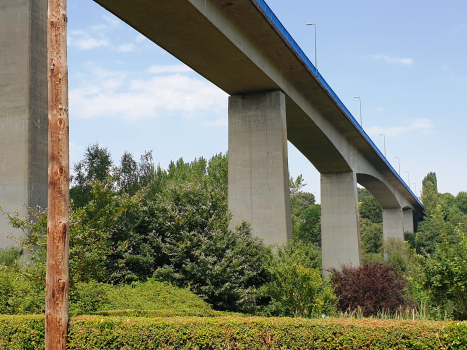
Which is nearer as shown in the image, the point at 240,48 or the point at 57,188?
the point at 57,188

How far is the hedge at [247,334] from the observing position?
7.06m

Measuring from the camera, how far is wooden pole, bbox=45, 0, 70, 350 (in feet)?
24.5

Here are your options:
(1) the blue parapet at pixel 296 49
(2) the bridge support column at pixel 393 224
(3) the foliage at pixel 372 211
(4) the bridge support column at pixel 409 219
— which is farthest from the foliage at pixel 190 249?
(3) the foliage at pixel 372 211

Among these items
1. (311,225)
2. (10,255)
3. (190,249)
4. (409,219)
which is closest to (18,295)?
(10,255)

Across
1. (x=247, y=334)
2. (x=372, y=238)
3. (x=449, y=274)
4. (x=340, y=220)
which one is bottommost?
(x=247, y=334)

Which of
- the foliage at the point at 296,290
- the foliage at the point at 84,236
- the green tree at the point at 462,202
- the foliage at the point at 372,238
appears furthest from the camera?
the green tree at the point at 462,202

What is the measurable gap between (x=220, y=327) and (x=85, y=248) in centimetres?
351

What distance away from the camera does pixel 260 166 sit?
22.3 m

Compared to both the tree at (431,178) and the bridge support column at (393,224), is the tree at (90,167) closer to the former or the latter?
the bridge support column at (393,224)

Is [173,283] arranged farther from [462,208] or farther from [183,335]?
[462,208]

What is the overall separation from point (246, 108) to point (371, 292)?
9.85 metres

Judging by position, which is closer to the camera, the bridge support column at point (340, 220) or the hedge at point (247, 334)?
the hedge at point (247, 334)

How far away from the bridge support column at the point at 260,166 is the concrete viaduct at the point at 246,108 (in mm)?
46

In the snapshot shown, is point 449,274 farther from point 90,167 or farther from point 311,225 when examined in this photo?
point 311,225
